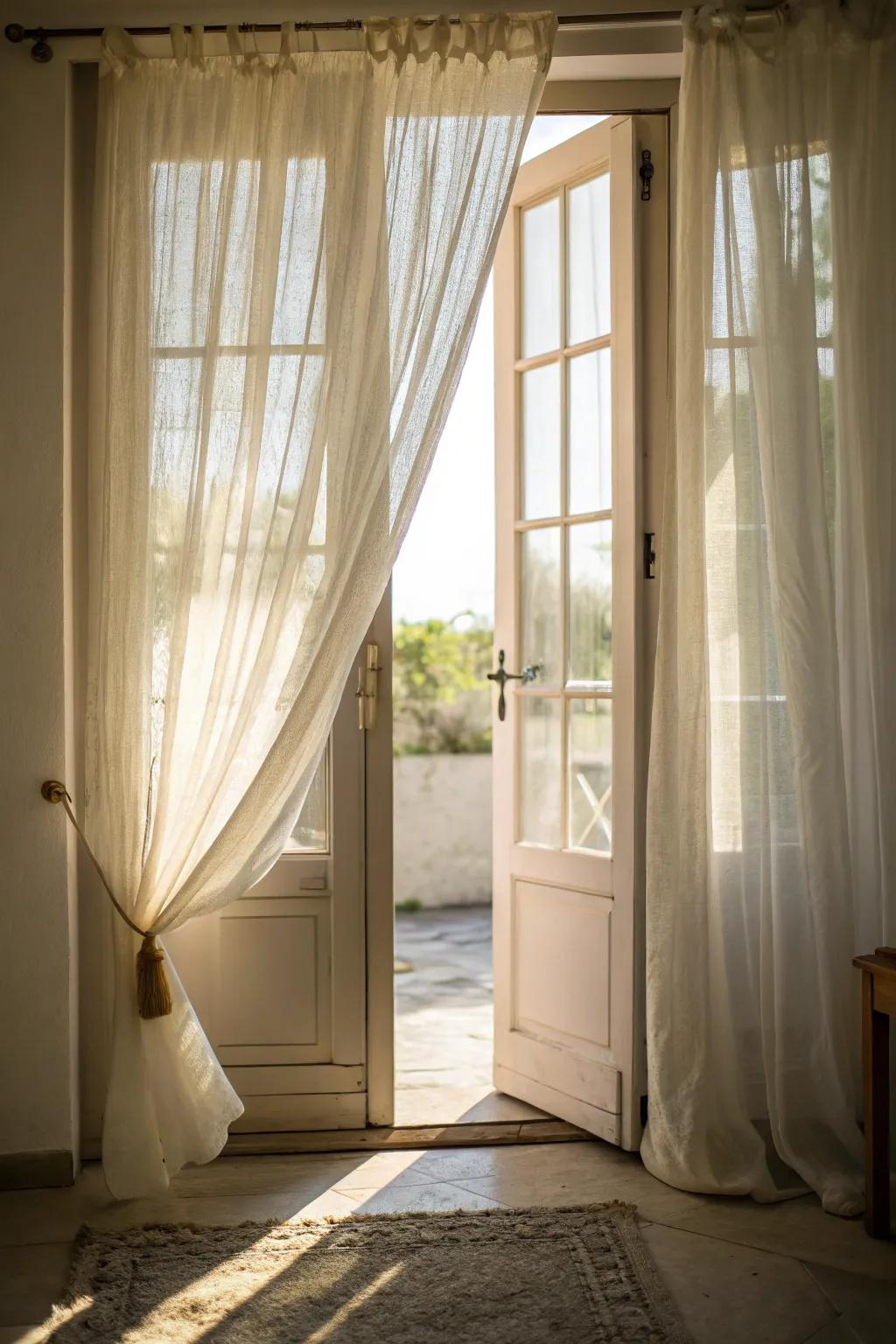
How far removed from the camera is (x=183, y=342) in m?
2.68

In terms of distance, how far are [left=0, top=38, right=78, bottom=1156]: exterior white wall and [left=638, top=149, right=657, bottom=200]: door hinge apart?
4.54ft

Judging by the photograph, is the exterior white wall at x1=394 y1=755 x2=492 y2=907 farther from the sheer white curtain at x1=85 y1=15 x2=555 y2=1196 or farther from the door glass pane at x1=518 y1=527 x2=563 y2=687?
the sheer white curtain at x1=85 y1=15 x2=555 y2=1196

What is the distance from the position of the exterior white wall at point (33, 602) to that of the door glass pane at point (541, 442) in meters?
1.22

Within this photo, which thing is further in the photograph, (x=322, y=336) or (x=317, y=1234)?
(x=322, y=336)

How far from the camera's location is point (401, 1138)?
2.95m

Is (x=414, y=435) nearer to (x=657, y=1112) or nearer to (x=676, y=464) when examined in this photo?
(x=676, y=464)

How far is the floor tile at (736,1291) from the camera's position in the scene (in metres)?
2.07

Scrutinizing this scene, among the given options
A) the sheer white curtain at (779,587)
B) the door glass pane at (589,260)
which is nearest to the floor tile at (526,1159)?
the sheer white curtain at (779,587)

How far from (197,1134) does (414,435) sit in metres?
1.67

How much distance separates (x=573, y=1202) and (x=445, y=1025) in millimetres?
1492

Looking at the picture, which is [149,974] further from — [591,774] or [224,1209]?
[591,774]

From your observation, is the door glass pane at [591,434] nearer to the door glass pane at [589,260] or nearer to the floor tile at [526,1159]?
the door glass pane at [589,260]

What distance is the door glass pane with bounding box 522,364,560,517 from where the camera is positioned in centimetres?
313

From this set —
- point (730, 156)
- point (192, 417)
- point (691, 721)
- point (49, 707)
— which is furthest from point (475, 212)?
point (49, 707)
